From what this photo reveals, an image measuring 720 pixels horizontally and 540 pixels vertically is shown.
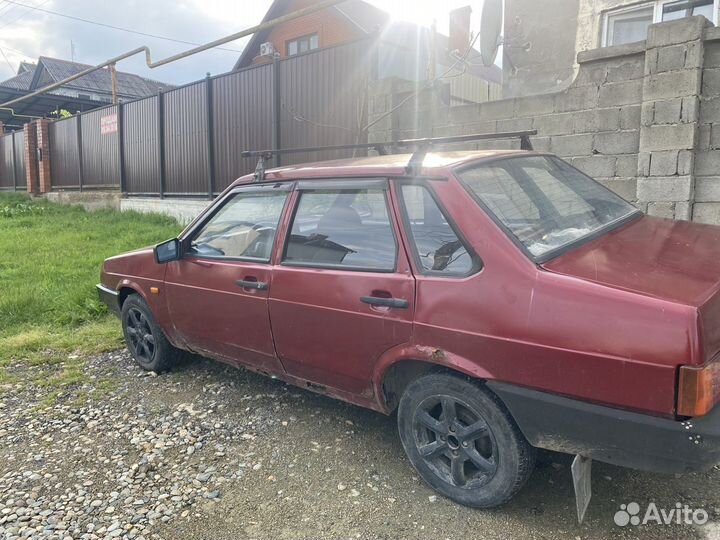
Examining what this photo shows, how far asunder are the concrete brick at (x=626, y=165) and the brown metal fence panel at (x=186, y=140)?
7734 millimetres

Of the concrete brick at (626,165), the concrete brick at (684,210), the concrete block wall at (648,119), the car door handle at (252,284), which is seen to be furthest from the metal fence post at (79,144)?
the concrete brick at (684,210)

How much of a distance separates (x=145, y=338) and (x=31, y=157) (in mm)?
17460

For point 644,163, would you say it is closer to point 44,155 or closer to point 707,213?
point 707,213

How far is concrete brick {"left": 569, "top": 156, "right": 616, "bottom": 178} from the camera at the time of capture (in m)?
5.37

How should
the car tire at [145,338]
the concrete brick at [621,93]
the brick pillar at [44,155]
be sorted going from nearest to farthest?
1. the car tire at [145,338]
2. the concrete brick at [621,93]
3. the brick pillar at [44,155]

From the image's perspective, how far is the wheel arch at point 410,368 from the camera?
92.2 inches

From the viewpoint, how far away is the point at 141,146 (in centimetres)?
1308

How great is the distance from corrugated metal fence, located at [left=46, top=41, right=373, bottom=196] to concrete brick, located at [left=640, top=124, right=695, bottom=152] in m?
3.65

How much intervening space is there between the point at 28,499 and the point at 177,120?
1006 centimetres

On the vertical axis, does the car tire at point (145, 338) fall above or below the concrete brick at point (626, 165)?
below

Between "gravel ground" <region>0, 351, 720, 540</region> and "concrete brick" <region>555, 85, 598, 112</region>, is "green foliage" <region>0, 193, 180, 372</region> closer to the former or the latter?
"gravel ground" <region>0, 351, 720, 540</region>

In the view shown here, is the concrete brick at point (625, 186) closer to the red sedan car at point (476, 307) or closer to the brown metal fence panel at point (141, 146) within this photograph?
the red sedan car at point (476, 307)
